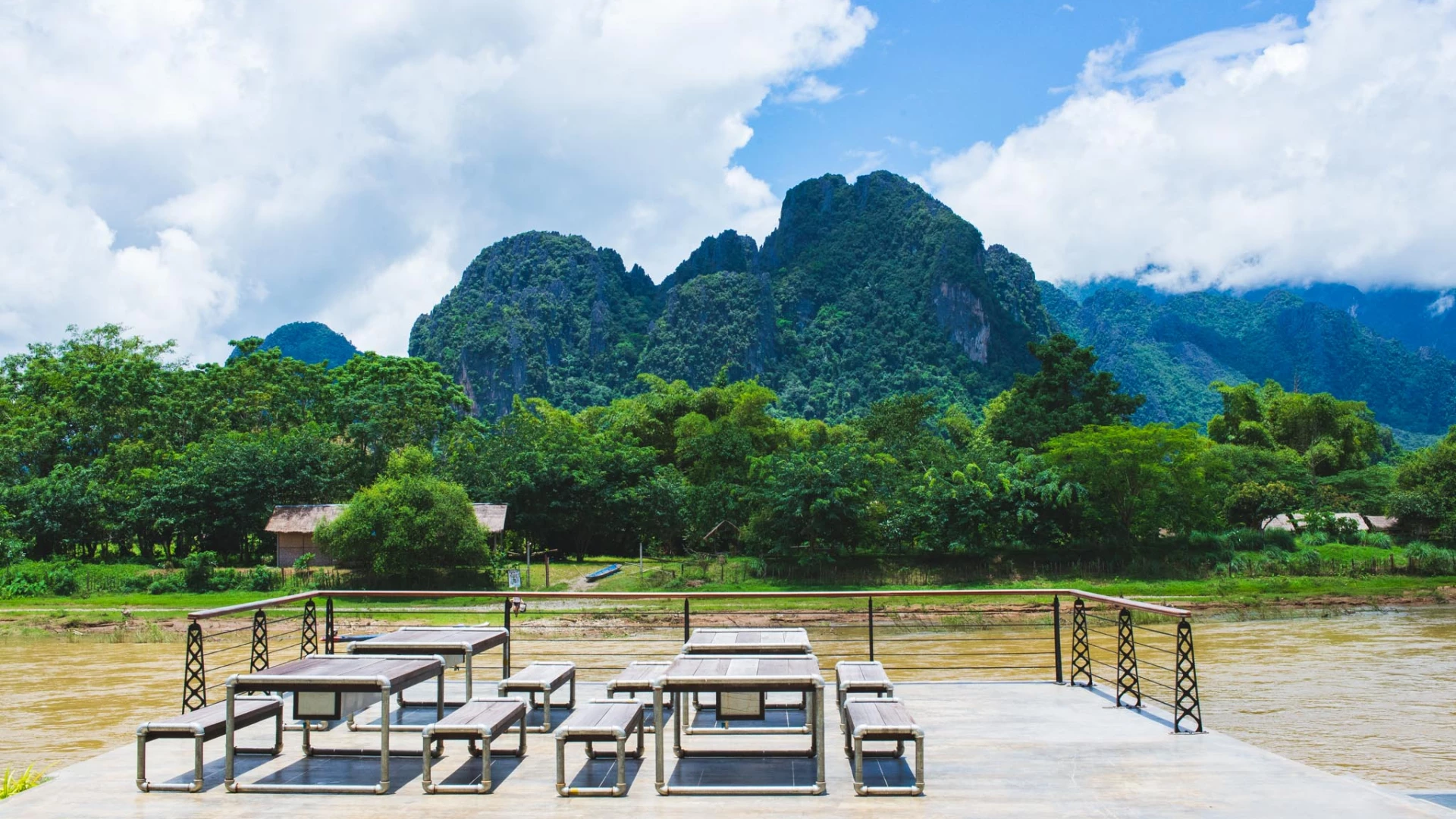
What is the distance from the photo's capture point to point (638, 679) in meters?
6.10

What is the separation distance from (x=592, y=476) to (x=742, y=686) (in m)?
32.4

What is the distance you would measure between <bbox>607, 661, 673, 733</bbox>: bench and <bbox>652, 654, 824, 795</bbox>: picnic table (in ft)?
0.71

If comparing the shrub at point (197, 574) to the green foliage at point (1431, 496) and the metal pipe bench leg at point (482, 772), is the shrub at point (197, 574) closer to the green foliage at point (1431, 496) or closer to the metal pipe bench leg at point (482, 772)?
the metal pipe bench leg at point (482, 772)

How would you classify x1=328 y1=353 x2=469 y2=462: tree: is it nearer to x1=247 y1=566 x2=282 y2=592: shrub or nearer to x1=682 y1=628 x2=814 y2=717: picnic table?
x1=247 y1=566 x2=282 y2=592: shrub

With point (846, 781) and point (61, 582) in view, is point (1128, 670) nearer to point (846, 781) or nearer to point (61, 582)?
point (846, 781)

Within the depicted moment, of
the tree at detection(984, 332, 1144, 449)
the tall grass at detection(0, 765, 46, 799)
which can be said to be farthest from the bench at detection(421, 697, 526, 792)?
the tree at detection(984, 332, 1144, 449)

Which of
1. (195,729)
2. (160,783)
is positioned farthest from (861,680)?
(160,783)

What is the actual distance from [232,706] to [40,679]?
13492 millimetres

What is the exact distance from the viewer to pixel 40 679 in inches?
611

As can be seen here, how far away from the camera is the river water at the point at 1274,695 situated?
990cm

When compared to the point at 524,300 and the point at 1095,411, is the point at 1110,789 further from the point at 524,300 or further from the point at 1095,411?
the point at 524,300

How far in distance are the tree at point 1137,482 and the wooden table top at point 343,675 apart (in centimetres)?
3140

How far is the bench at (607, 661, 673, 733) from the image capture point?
19.4ft

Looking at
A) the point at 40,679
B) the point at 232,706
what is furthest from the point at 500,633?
the point at 40,679
